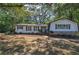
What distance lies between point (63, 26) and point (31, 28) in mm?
347

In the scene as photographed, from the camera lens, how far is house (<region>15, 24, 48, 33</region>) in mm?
1899

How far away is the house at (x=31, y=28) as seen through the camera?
1.90 meters

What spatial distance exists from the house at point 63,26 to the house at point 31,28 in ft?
0.26

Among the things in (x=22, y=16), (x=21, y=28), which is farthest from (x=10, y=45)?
(x=22, y=16)

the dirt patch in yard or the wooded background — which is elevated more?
the wooded background

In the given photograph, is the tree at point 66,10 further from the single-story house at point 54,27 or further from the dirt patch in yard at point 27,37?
the dirt patch in yard at point 27,37

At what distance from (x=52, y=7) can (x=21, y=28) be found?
16.1 inches

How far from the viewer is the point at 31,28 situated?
191cm

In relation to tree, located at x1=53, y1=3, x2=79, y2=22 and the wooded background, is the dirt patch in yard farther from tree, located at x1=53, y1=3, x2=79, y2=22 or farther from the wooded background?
tree, located at x1=53, y1=3, x2=79, y2=22

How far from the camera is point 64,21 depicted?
75.4 inches

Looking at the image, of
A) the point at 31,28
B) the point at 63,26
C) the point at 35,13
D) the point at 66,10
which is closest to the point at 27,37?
the point at 31,28

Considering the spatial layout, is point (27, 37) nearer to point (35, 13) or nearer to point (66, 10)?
point (35, 13)

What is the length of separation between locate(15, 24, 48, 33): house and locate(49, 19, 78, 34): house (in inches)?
3.1

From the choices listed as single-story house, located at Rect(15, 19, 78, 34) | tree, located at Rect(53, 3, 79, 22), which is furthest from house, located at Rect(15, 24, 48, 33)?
tree, located at Rect(53, 3, 79, 22)
